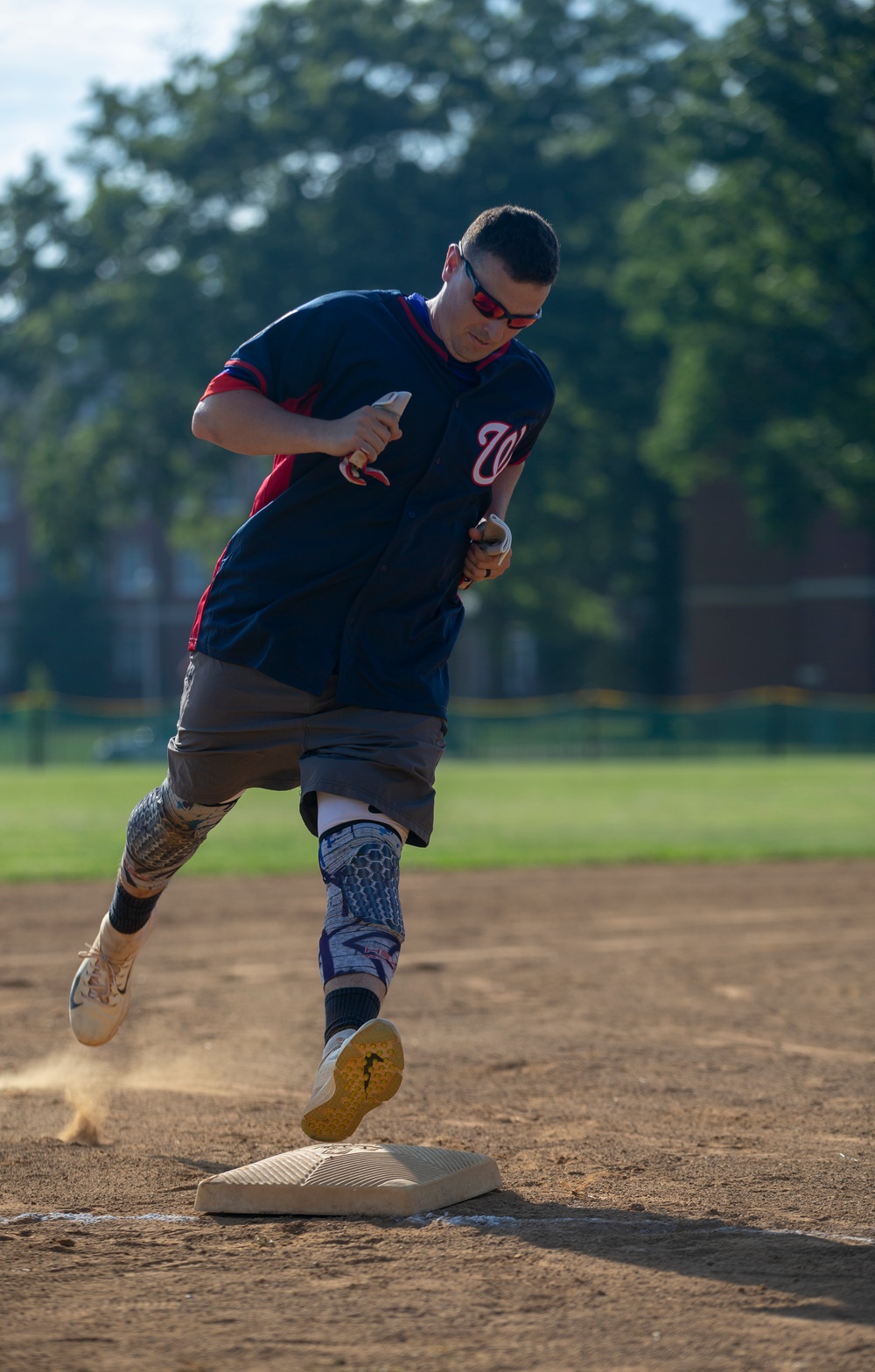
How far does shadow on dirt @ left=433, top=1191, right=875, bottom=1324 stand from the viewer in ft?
8.69

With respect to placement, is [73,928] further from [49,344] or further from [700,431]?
[49,344]

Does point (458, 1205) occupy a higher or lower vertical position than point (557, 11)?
lower

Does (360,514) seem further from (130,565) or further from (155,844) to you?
(130,565)

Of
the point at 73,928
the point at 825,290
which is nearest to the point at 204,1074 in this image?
the point at 73,928

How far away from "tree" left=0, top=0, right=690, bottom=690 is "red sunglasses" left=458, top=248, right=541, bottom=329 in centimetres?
3458

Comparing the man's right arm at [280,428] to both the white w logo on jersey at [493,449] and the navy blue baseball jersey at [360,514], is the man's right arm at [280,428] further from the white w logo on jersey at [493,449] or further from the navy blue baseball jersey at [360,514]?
the white w logo on jersey at [493,449]

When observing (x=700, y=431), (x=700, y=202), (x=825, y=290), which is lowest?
(x=700, y=431)

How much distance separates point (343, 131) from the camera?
3906cm

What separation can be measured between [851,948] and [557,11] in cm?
3857

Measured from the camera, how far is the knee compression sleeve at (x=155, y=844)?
13.2 feet

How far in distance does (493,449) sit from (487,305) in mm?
358

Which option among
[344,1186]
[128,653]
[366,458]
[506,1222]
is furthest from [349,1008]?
[128,653]

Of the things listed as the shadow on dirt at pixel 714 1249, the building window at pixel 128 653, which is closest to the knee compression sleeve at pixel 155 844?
the shadow on dirt at pixel 714 1249

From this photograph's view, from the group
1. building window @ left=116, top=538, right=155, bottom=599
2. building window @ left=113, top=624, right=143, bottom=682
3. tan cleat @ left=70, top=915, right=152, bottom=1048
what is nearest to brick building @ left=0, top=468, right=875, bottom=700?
building window @ left=113, top=624, right=143, bottom=682
